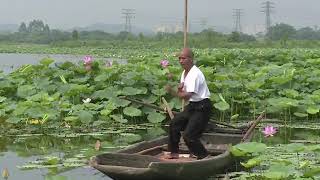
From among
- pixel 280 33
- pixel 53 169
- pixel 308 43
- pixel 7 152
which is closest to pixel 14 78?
pixel 7 152

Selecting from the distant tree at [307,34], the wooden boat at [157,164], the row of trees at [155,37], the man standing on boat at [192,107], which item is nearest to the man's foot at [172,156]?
the wooden boat at [157,164]

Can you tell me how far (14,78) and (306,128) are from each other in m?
A: 5.47

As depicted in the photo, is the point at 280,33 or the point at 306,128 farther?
the point at 280,33

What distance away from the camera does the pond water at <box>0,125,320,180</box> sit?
20.7ft

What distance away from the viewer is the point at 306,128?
9.36 m

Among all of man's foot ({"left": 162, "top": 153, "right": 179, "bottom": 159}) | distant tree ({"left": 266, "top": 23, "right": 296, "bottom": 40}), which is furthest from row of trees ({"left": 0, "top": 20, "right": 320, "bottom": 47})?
man's foot ({"left": 162, "top": 153, "right": 179, "bottom": 159})

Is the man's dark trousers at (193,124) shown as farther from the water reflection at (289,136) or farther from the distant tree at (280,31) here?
the distant tree at (280,31)

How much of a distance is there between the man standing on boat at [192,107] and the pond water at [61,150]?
101cm

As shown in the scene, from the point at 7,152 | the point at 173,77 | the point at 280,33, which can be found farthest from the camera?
the point at 280,33

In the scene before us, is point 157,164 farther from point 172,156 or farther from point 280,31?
point 280,31

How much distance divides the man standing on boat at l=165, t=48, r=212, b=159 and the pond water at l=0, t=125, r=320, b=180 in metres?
1.01

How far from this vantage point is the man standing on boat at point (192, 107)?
19.7 ft

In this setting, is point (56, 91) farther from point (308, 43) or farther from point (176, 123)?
point (308, 43)

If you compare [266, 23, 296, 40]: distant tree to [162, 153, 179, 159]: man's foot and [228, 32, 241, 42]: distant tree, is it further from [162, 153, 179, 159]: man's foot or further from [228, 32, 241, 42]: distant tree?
[162, 153, 179, 159]: man's foot
